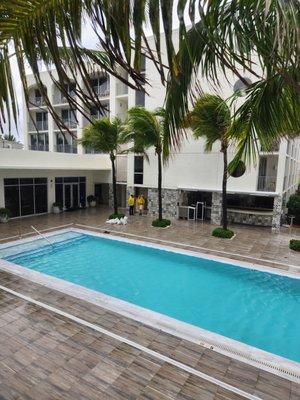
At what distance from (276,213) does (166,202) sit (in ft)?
23.6

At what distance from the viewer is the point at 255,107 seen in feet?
9.53

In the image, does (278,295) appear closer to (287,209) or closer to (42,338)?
(42,338)

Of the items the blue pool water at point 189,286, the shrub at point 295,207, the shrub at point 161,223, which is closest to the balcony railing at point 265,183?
the shrub at point 295,207

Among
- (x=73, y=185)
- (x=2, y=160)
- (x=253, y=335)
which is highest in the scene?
(x=2, y=160)

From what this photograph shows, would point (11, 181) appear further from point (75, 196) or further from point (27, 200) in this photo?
point (75, 196)

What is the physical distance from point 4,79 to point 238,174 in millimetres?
15790

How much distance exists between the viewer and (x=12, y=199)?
18109mm

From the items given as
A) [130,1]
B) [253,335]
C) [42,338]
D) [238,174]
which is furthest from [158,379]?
[238,174]

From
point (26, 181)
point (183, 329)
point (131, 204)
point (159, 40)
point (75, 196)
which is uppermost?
point (159, 40)

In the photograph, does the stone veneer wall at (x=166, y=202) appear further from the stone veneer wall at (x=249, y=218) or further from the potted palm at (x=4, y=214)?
the potted palm at (x=4, y=214)

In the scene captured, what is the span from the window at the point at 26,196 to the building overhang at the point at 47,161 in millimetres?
2296

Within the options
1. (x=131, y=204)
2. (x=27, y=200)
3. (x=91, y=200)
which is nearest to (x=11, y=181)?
(x=27, y=200)

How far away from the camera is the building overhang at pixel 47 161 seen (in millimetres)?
15492

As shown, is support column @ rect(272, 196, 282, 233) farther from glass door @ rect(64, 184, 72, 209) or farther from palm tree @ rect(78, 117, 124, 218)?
glass door @ rect(64, 184, 72, 209)
